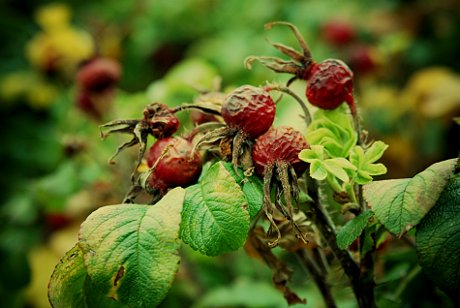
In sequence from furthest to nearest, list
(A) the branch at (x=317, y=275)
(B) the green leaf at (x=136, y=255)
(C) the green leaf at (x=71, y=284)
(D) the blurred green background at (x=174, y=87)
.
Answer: (D) the blurred green background at (x=174, y=87) → (A) the branch at (x=317, y=275) → (C) the green leaf at (x=71, y=284) → (B) the green leaf at (x=136, y=255)

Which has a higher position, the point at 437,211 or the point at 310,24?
the point at 437,211

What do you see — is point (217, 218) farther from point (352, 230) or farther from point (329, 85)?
point (329, 85)

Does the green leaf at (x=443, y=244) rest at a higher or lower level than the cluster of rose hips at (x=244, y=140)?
lower

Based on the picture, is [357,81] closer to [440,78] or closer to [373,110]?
[373,110]

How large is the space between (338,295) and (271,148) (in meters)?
1.08

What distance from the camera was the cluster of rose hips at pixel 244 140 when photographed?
0.86 meters

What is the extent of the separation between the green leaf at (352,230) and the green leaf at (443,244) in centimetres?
9

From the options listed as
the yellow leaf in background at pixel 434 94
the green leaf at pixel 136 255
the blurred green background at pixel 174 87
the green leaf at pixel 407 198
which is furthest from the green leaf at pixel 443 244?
the yellow leaf in background at pixel 434 94

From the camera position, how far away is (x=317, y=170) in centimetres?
85

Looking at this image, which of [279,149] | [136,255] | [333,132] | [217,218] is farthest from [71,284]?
[333,132]

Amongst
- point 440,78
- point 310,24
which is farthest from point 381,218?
point 310,24

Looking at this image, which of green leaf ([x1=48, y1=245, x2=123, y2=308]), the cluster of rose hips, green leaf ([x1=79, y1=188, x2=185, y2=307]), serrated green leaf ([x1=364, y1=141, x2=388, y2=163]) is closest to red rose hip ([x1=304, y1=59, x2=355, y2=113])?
the cluster of rose hips

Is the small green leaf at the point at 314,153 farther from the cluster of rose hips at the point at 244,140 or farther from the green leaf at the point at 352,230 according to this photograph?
the green leaf at the point at 352,230

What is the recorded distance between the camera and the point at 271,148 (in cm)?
86
